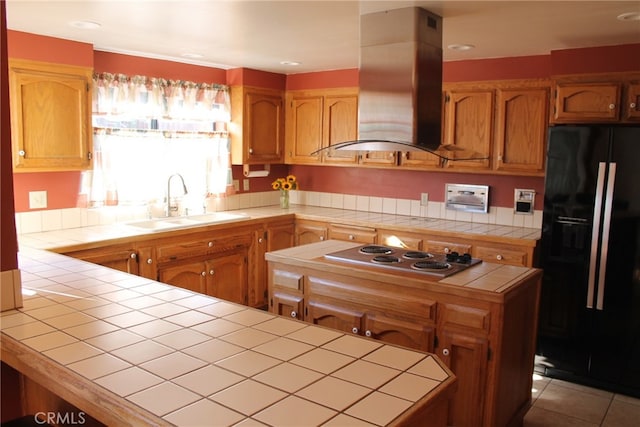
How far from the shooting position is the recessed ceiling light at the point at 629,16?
2955 millimetres

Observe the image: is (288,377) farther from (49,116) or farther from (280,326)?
(49,116)

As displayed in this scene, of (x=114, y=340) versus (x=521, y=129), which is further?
(x=521, y=129)

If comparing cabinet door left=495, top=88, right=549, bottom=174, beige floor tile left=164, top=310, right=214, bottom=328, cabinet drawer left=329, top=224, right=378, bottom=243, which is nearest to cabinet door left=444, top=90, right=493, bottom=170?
cabinet door left=495, top=88, right=549, bottom=174

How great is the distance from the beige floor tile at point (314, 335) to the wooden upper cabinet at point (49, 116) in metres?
2.72

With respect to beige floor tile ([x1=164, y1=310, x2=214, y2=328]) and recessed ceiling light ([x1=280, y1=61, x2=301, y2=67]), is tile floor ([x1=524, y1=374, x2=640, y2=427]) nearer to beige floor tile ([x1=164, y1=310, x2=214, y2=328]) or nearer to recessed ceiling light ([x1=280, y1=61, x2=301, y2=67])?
beige floor tile ([x1=164, y1=310, x2=214, y2=328])

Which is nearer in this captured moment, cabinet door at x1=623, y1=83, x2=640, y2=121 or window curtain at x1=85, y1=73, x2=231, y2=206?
cabinet door at x1=623, y1=83, x2=640, y2=121

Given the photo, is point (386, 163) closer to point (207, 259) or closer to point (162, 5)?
point (207, 259)

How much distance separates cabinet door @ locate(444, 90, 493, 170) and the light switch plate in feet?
10.8

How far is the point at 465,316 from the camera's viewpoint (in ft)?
8.80

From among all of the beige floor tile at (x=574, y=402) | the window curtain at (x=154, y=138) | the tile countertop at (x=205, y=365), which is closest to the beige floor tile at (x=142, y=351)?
the tile countertop at (x=205, y=365)

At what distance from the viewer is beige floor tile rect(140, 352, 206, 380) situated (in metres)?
1.46

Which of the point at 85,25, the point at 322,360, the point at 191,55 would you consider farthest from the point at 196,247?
the point at 322,360

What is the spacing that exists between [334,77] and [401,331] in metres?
3.26

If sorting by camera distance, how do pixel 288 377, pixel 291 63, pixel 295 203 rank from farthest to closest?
pixel 295 203, pixel 291 63, pixel 288 377
